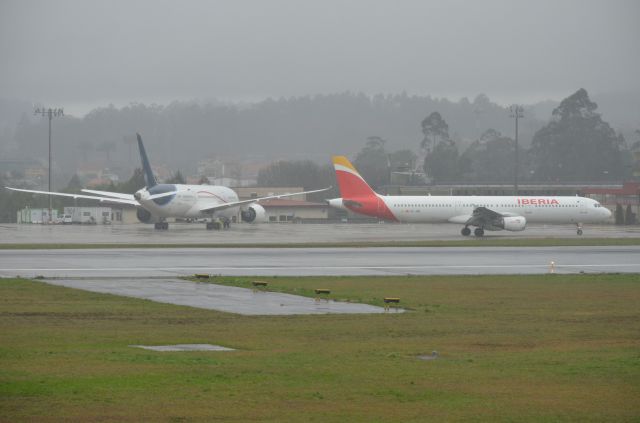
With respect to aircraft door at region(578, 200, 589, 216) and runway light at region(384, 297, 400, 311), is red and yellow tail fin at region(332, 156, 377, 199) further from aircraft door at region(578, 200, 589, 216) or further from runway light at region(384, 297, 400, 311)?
runway light at region(384, 297, 400, 311)

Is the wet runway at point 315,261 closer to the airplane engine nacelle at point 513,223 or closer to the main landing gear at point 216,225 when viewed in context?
the airplane engine nacelle at point 513,223

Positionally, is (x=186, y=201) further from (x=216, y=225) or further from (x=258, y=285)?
(x=258, y=285)

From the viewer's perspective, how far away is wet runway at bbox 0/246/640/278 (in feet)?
143

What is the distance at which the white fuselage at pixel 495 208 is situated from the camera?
273 feet

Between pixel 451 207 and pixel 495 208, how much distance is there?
3.52 m

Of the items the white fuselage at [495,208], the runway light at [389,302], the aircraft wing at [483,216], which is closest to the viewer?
the runway light at [389,302]

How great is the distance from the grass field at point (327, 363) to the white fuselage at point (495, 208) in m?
50.3

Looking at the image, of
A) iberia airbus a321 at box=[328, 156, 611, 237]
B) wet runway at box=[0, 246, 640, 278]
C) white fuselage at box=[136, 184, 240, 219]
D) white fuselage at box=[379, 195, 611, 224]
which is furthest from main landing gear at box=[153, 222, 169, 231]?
wet runway at box=[0, 246, 640, 278]

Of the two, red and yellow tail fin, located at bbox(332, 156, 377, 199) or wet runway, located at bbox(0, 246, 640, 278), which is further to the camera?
red and yellow tail fin, located at bbox(332, 156, 377, 199)

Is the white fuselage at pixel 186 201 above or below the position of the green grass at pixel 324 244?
above

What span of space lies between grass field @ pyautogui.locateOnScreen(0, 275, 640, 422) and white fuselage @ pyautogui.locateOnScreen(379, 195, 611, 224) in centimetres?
5025

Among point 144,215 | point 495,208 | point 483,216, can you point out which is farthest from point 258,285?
point 144,215

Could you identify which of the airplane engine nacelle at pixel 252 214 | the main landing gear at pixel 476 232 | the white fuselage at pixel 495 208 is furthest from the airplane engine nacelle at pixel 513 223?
the airplane engine nacelle at pixel 252 214

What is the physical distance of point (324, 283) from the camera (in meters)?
38.0
